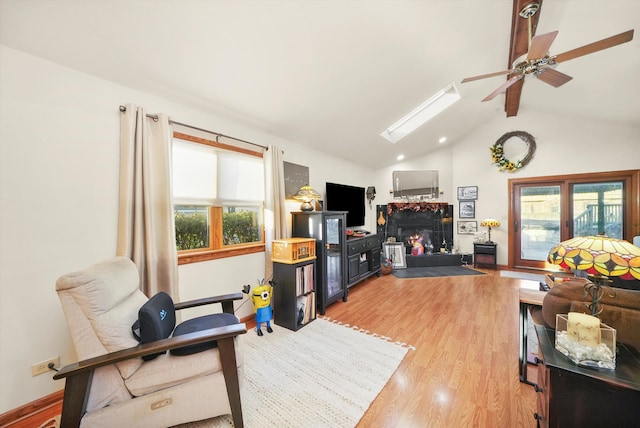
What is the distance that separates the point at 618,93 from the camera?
3307 mm

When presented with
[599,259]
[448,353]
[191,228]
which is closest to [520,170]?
[448,353]

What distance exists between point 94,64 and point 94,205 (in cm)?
104

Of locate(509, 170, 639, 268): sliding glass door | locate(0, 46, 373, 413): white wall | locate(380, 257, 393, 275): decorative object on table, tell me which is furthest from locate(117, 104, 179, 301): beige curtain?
locate(509, 170, 639, 268): sliding glass door

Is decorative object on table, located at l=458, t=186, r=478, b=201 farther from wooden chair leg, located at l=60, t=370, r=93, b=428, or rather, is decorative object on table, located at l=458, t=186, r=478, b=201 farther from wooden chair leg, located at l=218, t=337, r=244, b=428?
wooden chair leg, located at l=60, t=370, r=93, b=428

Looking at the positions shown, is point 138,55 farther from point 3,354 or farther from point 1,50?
point 3,354

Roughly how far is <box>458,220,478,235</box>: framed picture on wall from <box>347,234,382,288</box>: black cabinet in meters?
2.49

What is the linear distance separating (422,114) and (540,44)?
7.46ft

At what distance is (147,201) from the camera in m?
1.93

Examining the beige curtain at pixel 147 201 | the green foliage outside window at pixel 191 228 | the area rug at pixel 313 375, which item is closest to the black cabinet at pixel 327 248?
the area rug at pixel 313 375

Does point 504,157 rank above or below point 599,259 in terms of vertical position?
above

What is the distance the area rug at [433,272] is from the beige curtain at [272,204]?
2989 millimetres

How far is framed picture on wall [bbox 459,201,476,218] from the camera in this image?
18.2 ft

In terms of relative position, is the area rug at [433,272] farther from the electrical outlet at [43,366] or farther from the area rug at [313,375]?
the electrical outlet at [43,366]

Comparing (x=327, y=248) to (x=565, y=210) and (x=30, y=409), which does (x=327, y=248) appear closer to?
(x=30, y=409)
